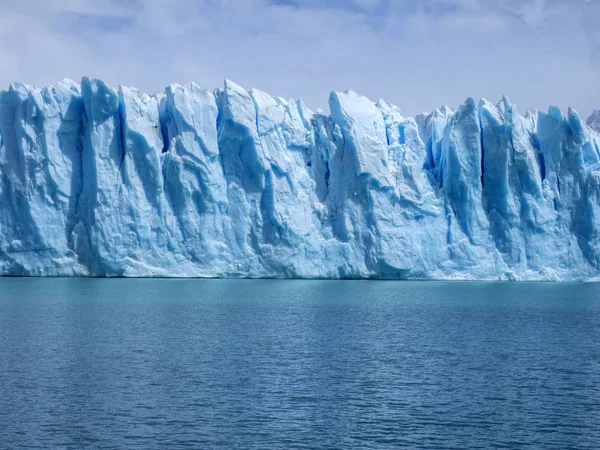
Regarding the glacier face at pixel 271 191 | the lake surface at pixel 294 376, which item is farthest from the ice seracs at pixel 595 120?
the lake surface at pixel 294 376

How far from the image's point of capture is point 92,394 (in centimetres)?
1351

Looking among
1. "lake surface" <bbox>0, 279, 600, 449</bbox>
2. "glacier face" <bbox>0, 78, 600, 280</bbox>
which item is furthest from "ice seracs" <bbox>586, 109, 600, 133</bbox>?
"lake surface" <bbox>0, 279, 600, 449</bbox>

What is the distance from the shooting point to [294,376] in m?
15.5

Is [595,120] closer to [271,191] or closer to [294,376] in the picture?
[271,191]

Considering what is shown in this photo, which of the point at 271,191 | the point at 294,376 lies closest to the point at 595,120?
the point at 271,191

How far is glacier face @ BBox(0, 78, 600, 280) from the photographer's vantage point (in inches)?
1492

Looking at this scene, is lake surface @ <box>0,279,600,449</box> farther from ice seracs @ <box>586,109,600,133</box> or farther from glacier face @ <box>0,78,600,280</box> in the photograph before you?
ice seracs @ <box>586,109,600,133</box>

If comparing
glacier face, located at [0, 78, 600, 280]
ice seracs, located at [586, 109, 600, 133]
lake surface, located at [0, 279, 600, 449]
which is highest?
ice seracs, located at [586, 109, 600, 133]

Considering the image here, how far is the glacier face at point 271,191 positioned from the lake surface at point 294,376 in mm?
9698

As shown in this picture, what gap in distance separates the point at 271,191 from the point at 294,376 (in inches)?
931

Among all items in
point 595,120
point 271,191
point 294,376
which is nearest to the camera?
point 294,376

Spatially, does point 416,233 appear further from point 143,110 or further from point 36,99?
point 36,99

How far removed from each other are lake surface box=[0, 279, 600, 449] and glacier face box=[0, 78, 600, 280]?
31.8ft

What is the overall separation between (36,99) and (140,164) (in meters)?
6.03
